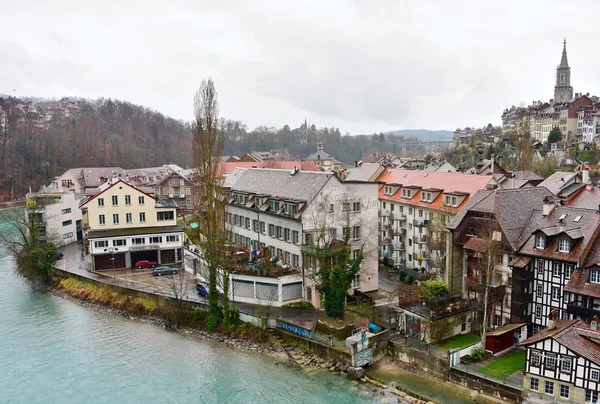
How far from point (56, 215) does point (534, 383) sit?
4724 centimetres

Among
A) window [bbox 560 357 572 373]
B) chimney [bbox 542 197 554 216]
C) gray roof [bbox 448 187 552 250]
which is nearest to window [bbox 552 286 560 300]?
gray roof [bbox 448 187 552 250]

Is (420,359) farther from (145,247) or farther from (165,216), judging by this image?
(165,216)

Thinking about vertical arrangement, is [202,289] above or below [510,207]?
below

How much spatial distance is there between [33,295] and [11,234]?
2356cm

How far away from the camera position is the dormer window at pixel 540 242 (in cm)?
2575

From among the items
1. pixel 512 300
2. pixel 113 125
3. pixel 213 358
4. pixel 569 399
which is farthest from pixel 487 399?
pixel 113 125

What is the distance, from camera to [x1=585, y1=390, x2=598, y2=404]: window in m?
19.7

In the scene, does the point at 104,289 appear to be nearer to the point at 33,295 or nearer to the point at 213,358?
the point at 33,295

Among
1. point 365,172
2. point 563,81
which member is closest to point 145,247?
point 365,172

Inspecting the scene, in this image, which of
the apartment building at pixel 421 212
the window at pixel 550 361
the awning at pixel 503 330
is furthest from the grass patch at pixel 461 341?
the apartment building at pixel 421 212

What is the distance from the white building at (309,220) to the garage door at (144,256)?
1015 cm

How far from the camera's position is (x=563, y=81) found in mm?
125812

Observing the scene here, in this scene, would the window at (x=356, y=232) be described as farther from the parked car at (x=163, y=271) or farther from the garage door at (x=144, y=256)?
the garage door at (x=144, y=256)

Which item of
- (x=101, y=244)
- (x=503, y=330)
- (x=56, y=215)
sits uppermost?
(x=56, y=215)
